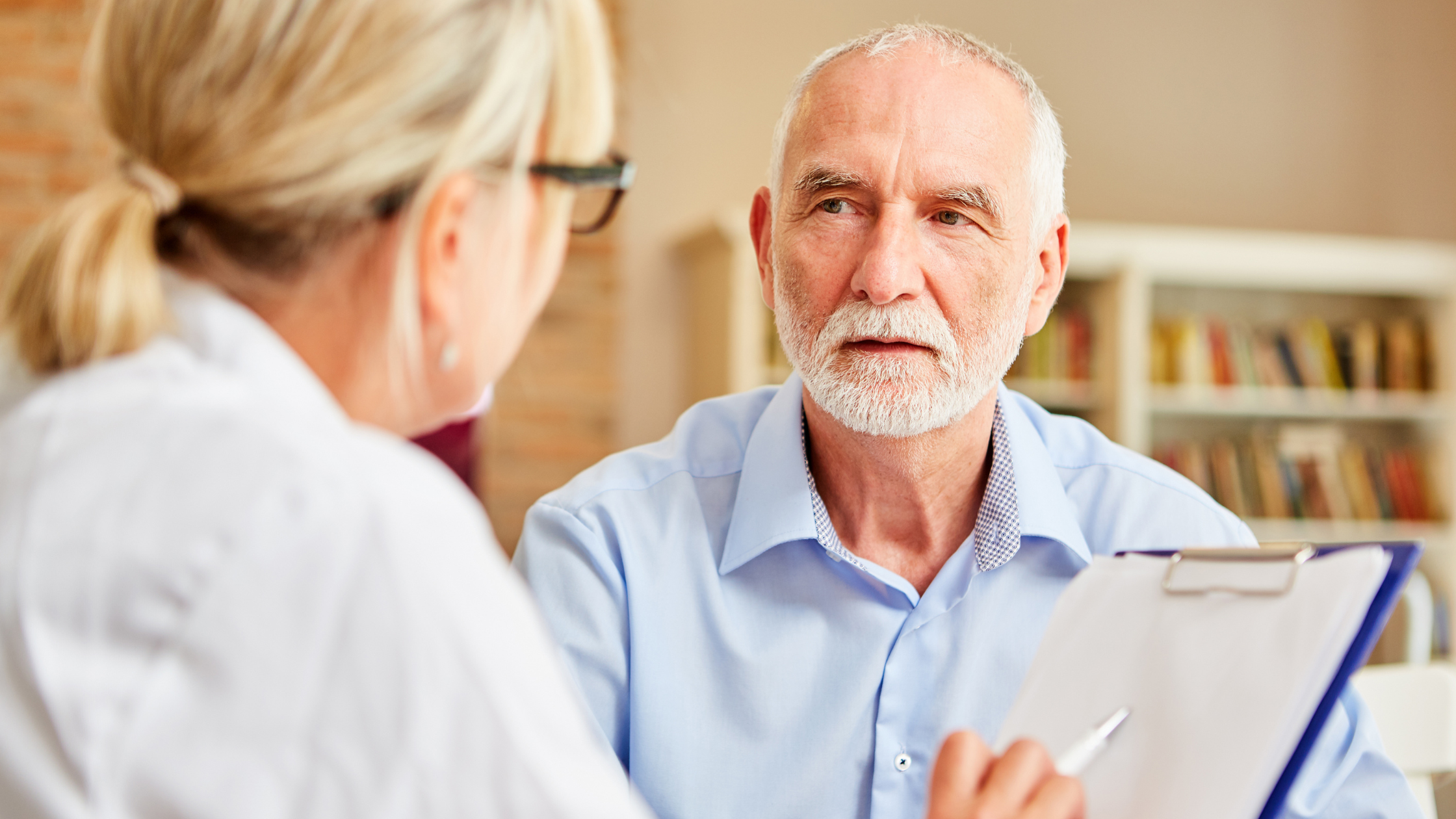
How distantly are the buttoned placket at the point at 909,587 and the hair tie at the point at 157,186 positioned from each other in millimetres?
760

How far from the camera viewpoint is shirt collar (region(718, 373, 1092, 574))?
128 cm

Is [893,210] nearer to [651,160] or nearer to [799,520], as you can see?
[799,520]

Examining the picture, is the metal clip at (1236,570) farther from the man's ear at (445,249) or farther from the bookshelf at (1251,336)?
the bookshelf at (1251,336)

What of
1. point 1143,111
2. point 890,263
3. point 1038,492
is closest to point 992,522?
point 1038,492

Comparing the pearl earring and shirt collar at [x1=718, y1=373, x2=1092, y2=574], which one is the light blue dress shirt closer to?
shirt collar at [x1=718, y1=373, x2=1092, y2=574]

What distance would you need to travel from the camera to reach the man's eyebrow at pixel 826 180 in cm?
132

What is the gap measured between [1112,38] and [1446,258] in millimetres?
1470

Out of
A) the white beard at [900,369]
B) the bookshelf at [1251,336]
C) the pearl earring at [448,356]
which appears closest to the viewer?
the pearl earring at [448,356]

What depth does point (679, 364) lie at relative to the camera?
4.42 meters

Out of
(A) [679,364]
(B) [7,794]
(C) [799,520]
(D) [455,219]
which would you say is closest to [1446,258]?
(A) [679,364]

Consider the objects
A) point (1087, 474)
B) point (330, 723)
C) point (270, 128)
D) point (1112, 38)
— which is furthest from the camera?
point (1112, 38)

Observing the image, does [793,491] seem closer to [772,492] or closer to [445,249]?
[772,492]

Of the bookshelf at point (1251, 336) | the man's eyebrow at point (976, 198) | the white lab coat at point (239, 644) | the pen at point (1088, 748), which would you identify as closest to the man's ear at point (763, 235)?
the man's eyebrow at point (976, 198)

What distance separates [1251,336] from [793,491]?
12.1 ft
